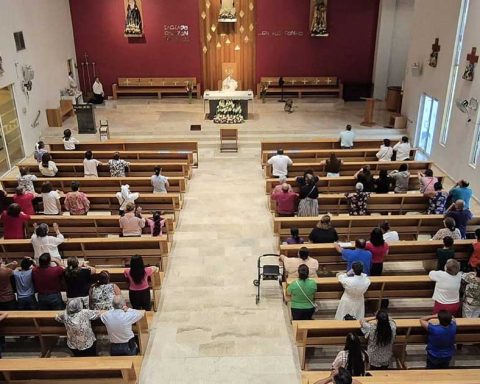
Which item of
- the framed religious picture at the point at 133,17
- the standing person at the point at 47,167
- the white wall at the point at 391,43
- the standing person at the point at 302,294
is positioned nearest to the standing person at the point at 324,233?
the standing person at the point at 302,294

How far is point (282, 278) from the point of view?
733 cm

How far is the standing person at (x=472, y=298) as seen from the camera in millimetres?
6035

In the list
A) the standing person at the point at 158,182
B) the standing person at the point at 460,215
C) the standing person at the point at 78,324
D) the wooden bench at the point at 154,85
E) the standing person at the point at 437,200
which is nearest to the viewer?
the standing person at the point at 78,324

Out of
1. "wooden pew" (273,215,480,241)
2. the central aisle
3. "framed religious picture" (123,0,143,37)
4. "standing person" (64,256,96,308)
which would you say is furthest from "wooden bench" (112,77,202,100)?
"standing person" (64,256,96,308)

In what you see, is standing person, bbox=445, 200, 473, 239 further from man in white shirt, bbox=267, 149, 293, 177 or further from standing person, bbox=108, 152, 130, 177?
standing person, bbox=108, 152, 130, 177

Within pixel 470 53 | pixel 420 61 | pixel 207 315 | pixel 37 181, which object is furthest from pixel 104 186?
pixel 420 61

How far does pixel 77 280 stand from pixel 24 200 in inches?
135

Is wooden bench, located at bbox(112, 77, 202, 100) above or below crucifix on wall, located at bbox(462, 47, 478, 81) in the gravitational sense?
below

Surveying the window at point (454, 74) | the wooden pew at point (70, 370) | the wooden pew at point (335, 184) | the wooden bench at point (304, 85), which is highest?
the window at point (454, 74)

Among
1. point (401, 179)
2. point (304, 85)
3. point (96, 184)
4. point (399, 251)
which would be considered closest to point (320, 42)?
point (304, 85)

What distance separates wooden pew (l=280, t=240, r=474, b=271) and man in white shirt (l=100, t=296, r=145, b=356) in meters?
2.46

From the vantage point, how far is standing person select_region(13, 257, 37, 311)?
244 inches

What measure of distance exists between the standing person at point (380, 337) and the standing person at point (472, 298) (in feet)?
4.27

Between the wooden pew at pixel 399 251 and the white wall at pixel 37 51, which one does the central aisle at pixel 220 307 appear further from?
the white wall at pixel 37 51
